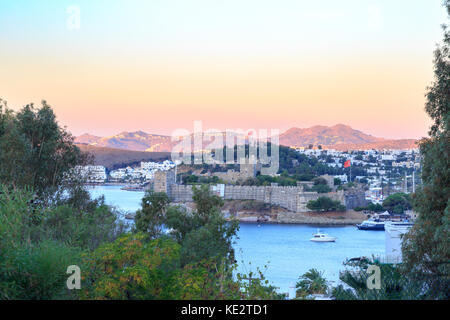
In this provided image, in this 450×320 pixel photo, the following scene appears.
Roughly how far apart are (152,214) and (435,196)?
25.6 ft

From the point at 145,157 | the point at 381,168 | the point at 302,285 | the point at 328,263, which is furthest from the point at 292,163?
the point at 302,285

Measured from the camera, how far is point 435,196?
672cm

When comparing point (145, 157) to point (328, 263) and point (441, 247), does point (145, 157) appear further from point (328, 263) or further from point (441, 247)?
point (441, 247)

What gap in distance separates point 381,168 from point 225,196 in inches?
1233

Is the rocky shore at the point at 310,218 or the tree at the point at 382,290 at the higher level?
the tree at the point at 382,290

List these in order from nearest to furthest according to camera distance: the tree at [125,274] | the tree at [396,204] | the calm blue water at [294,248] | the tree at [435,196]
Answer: the tree at [125,274] < the tree at [435,196] < the calm blue water at [294,248] < the tree at [396,204]

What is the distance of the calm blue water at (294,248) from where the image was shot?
20734 mm

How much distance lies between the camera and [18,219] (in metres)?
4.29

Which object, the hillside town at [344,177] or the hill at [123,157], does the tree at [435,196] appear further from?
the hill at [123,157]

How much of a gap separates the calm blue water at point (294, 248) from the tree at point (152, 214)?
3.75m

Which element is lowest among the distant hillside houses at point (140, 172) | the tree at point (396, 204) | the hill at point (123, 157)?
the tree at point (396, 204)
